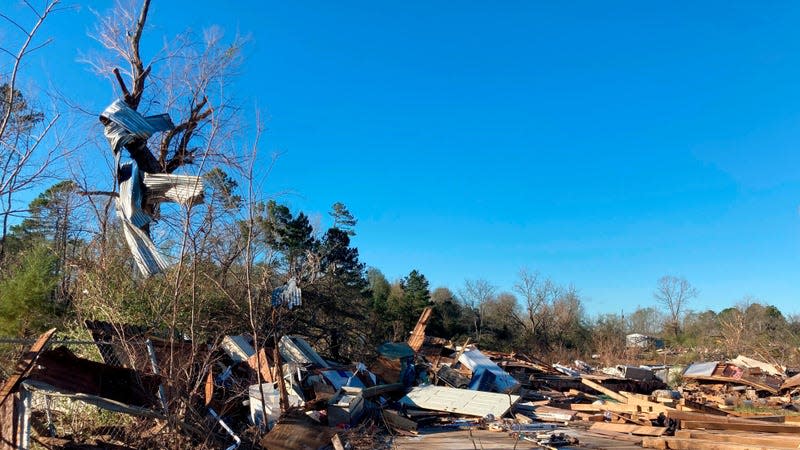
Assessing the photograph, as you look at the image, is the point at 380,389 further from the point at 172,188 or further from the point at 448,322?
the point at 448,322

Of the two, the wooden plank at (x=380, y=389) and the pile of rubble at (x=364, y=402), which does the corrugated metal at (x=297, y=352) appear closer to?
the pile of rubble at (x=364, y=402)

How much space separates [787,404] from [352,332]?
11907 mm

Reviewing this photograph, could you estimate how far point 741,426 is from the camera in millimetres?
8578

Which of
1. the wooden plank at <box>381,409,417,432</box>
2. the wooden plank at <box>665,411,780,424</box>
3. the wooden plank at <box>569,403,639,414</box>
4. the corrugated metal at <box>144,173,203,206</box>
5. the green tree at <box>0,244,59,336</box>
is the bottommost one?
the wooden plank at <box>381,409,417,432</box>

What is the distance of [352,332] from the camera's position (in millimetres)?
14727

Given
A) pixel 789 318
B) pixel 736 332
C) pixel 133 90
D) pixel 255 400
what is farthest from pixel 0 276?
pixel 789 318

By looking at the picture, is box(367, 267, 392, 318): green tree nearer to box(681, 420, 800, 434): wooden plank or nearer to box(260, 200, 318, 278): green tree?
box(260, 200, 318, 278): green tree

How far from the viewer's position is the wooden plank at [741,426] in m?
8.23

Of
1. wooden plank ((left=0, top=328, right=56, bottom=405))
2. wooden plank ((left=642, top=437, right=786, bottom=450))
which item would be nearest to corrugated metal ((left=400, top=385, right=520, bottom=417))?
wooden plank ((left=642, top=437, right=786, bottom=450))

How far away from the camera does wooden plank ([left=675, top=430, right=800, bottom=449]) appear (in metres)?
7.05

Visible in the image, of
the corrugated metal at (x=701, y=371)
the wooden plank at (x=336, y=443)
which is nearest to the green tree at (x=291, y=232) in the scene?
the corrugated metal at (x=701, y=371)

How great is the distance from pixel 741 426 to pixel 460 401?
4.86 metres

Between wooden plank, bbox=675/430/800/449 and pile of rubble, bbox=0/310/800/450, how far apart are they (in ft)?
0.07

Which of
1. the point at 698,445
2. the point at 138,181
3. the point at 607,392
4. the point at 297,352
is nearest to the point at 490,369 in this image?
the point at 607,392
